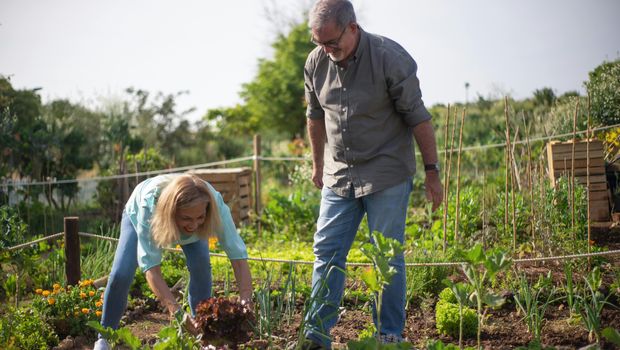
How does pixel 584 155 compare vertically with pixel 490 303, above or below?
above

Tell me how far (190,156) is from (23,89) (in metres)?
3.80

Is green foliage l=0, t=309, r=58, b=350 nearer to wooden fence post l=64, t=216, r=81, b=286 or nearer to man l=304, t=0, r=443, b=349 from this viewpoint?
wooden fence post l=64, t=216, r=81, b=286

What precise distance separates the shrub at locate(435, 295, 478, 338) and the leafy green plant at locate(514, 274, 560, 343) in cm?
25

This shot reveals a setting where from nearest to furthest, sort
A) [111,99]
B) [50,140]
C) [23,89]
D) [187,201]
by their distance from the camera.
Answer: [187,201] → [50,140] → [23,89] → [111,99]

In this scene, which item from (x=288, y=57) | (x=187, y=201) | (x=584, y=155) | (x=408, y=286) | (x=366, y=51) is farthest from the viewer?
(x=288, y=57)

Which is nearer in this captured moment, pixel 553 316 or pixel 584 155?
pixel 553 316

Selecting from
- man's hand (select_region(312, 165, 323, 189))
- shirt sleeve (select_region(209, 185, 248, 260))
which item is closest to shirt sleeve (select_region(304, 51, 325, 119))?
man's hand (select_region(312, 165, 323, 189))

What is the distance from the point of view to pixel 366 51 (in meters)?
3.02

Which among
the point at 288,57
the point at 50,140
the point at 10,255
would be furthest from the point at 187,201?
the point at 288,57

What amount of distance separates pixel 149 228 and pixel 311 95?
109cm

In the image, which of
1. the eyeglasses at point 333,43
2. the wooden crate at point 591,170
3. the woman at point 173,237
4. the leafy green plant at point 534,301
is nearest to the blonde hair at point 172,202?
the woman at point 173,237

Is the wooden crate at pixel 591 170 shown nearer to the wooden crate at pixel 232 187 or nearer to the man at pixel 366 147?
the man at pixel 366 147

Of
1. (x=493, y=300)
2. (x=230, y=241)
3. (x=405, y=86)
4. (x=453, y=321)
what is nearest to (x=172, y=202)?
(x=230, y=241)

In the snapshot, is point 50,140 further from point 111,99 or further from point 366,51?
point 366,51
